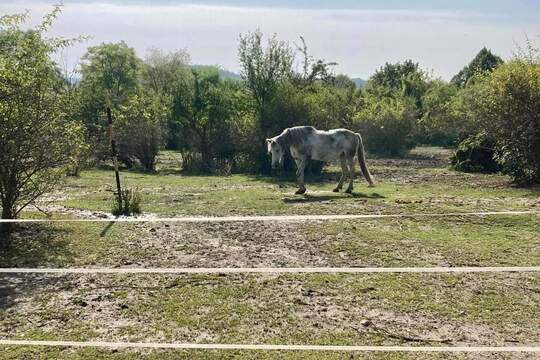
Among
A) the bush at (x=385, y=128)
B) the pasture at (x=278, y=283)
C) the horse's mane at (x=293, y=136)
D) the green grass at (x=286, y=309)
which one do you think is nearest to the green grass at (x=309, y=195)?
the pasture at (x=278, y=283)

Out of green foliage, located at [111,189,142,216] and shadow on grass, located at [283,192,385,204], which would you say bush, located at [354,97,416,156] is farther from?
green foliage, located at [111,189,142,216]

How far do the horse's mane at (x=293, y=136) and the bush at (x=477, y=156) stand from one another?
8025 millimetres

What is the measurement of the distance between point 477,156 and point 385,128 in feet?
28.1

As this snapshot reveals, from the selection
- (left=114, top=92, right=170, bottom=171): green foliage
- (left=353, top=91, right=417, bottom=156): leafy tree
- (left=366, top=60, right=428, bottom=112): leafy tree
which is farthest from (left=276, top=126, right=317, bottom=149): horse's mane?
(left=366, top=60, right=428, bottom=112): leafy tree

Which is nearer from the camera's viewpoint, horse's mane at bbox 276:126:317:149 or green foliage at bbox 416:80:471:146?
horse's mane at bbox 276:126:317:149

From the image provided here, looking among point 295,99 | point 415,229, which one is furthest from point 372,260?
point 295,99

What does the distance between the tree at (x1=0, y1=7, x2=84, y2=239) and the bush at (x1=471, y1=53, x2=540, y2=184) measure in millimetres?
11875

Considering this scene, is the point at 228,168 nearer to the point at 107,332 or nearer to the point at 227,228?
the point at 227,228

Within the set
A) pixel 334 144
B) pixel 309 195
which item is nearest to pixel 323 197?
pixel 309 195

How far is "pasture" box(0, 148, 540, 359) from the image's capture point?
5082mm

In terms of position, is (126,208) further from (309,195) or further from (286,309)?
(286,309)

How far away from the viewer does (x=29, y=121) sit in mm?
8406

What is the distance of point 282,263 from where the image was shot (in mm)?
7289

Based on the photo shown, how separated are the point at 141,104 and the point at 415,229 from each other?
17.0 meters
